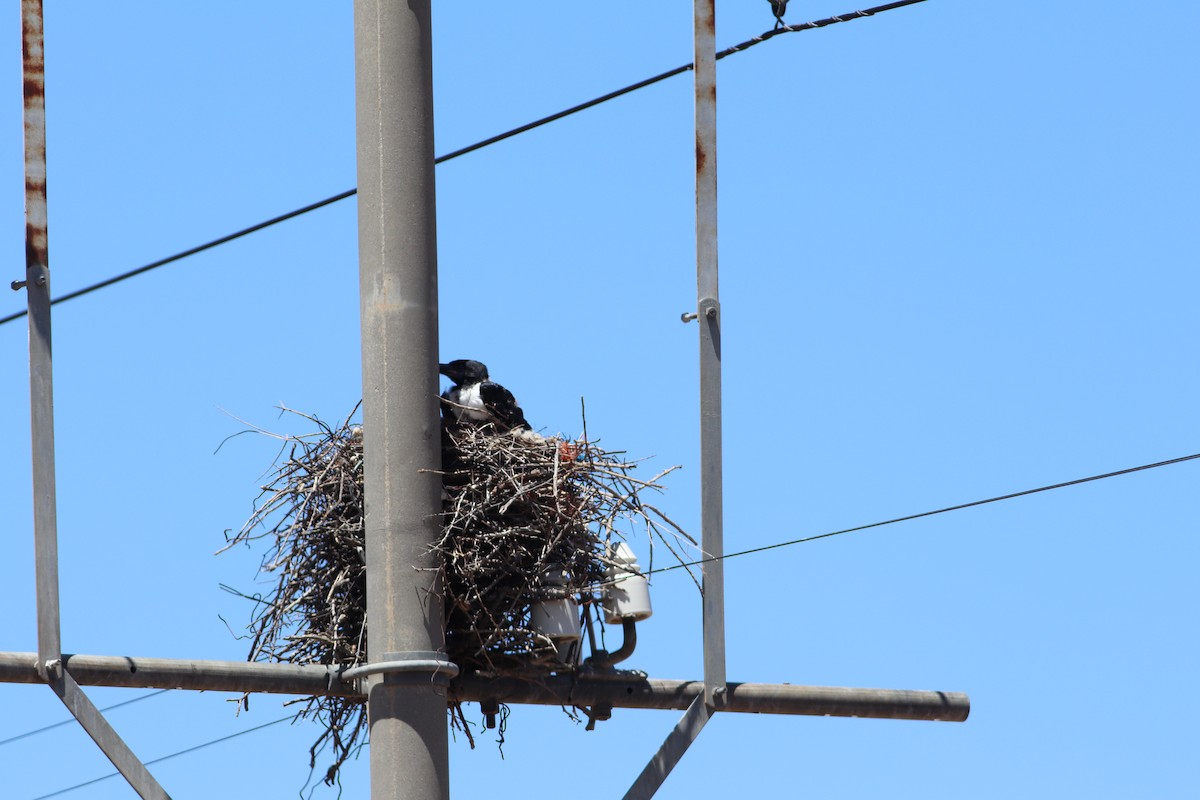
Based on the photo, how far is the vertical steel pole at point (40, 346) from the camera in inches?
229

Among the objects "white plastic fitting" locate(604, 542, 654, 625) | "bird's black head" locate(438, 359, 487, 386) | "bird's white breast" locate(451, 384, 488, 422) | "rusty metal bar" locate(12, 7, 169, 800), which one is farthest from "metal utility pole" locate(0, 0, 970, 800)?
"bird's black head" locate(438, 359, 487, 386)

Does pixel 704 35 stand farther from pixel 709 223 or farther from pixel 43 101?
pixel 43 101

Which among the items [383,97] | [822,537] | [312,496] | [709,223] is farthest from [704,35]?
[312,496]

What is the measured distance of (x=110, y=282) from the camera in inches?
336

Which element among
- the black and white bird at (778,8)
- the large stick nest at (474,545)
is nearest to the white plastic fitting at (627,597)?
the large stick nest at (474,545)

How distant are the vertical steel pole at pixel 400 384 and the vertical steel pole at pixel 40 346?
3.17 feet

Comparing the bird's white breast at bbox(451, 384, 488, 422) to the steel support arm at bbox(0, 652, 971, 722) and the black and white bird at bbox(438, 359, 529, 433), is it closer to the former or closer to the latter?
the black and white bird at bbox(438, 359, 529, 433)

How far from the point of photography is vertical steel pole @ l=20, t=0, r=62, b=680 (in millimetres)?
5805

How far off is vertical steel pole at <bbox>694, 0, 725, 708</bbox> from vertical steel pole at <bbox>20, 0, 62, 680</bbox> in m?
2.10

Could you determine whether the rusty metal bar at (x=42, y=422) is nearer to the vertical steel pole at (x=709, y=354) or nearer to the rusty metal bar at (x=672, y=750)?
the rusty metal bar at (x=672, y=750)

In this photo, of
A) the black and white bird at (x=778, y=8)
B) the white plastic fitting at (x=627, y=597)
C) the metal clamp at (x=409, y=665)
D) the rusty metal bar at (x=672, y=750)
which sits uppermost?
the black and white bird at (x=778, y=8)

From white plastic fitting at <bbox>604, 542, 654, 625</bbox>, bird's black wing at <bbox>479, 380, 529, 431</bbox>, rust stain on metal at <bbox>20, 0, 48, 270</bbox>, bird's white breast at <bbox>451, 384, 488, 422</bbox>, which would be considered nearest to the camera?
rust stain on metal at <bbox>20, 0, 48, 270</bbox>

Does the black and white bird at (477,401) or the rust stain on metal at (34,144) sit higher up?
the rust stain on metal at (34,144)

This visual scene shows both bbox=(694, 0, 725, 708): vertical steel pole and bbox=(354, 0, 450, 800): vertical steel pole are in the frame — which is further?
bbox=(694, 0, 725, 708): vertical steel pole
